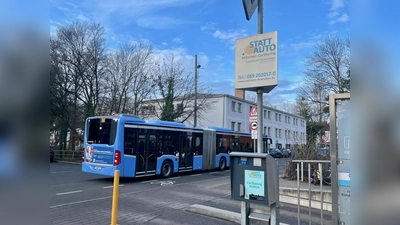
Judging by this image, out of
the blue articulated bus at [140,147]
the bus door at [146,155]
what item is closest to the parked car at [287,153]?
the blue articulated bus at [140,147]

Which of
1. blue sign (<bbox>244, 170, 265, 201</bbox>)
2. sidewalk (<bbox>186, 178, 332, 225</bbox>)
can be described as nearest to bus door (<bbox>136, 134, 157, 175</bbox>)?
sidewalk (<bbox>186, 178, 332, 225</bbox>)

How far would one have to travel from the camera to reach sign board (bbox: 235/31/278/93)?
4836mm

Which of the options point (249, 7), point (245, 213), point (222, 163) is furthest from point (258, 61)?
point (222, 163)

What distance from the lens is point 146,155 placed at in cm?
1383

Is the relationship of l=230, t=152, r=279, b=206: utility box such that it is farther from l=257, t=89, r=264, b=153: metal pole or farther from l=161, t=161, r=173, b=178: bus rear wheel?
l=161, t=161, r=173, b=178: bus rear wheel

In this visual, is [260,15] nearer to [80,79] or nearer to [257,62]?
[257,62]

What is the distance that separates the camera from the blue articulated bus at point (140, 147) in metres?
12.6

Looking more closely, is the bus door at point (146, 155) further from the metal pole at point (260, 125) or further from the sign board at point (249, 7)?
the sign board at point (249, 7)

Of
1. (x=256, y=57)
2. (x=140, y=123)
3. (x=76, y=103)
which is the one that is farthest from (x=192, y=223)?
(x=76, y=103)

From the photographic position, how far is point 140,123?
13617mm

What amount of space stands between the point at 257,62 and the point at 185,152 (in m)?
12.1
